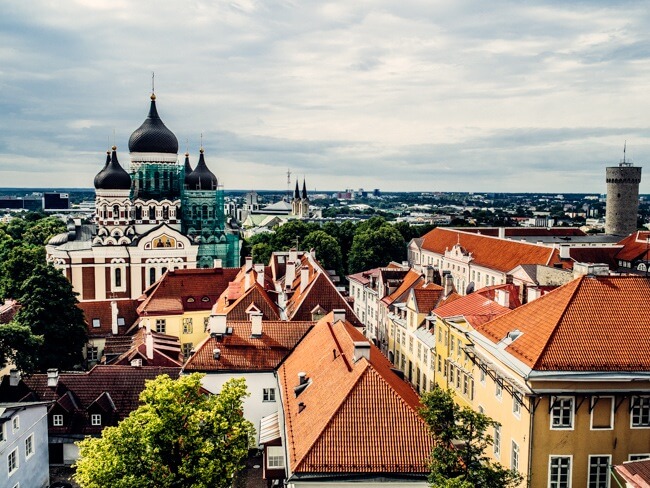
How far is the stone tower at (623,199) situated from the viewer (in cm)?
12312

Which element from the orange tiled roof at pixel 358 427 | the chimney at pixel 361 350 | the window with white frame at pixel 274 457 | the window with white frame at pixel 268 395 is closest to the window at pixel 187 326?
the window with white frame at pixel 268 395

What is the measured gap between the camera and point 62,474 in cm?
3569

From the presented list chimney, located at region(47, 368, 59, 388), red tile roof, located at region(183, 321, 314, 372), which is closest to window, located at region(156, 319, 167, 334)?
chimney, located at region(47, 368, 59, 388)

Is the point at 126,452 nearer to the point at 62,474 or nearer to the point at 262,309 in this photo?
the point at 62,474

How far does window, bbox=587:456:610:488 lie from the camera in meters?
23.1

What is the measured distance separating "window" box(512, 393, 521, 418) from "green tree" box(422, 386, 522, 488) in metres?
3.87

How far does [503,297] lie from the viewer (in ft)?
118

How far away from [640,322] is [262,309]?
26171mm

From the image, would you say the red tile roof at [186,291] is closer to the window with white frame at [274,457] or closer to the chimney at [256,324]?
the chimney at [256,324]

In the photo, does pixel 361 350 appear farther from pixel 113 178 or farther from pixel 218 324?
pixel 113 178

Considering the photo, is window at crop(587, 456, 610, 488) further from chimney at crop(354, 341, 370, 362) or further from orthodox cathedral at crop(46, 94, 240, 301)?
orthodox cathedral at crop(46, 94, 240, 301)

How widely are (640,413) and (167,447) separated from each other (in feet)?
→ 55.5

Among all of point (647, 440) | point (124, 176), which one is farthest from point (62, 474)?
point (124, 176)

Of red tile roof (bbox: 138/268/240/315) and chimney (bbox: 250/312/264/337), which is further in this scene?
red tile roof (bbox: 138/268/240/315)
